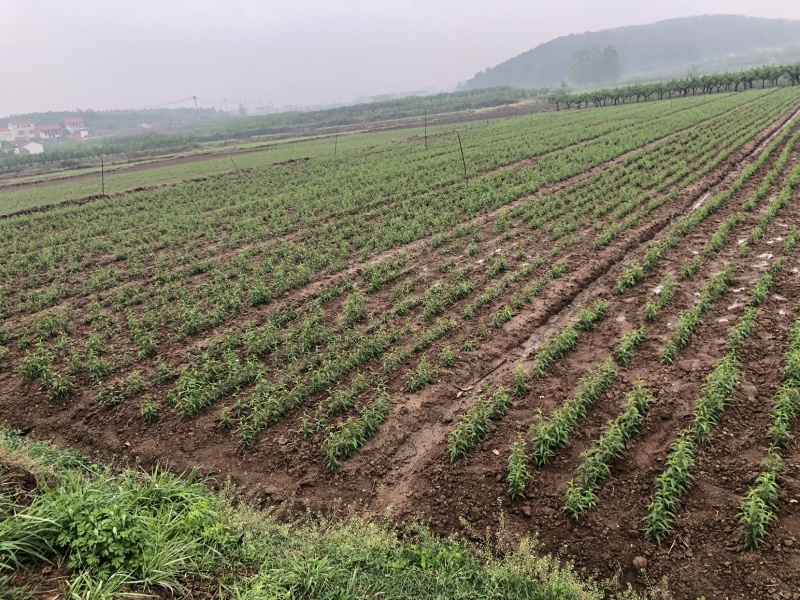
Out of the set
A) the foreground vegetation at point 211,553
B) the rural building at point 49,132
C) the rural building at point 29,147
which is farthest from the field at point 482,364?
the rural building at point 49,132

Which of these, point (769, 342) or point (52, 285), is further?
point (52, 285)

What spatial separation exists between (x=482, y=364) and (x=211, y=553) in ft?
18.2

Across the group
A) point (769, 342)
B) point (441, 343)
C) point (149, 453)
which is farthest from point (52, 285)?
point (769, 342)

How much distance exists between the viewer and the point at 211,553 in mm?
4719

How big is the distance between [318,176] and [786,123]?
34286 millimetres

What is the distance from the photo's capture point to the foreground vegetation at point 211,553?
4.04m

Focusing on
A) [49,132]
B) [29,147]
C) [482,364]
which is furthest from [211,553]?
[49,132]

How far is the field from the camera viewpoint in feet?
18.5

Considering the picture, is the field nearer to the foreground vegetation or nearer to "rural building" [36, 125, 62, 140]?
the foreground vegetation

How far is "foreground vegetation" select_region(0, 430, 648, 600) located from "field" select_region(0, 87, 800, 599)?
60 cm

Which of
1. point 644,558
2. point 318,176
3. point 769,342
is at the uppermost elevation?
point 318,176

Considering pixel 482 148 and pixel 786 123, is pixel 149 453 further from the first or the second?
pixel 786 123

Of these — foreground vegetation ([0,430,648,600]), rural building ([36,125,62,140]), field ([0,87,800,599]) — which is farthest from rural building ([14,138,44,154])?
foreground vegetation ([0,430,648,600])

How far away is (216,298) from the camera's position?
41.7ft
